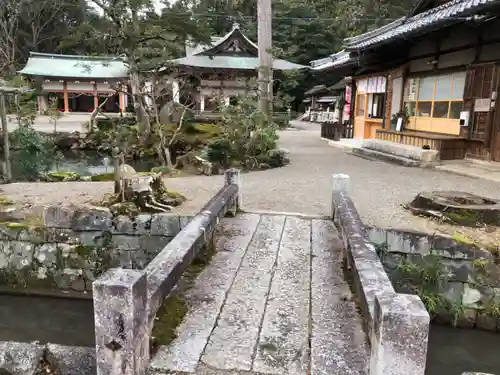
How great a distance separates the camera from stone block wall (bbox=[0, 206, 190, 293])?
6.25 metres

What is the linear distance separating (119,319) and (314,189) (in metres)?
6.31

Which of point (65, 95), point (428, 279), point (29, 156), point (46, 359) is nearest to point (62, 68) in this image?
point (65, 95)

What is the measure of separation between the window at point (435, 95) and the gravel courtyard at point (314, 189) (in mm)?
2066

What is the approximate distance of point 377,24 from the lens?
85.0 ft

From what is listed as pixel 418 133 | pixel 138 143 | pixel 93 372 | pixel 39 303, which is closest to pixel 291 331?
pixel 93 372

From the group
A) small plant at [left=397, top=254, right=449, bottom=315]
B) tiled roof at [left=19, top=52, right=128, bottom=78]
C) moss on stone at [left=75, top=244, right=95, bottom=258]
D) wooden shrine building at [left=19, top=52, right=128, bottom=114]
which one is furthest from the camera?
wooden shrine building at [left=19, top=52, right=128, bottom=114]

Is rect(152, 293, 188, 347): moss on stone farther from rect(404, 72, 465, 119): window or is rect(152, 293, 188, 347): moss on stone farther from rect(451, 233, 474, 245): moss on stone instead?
rect(404, 72, 465, 119): window

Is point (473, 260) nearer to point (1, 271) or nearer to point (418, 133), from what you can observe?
point (1, 271)

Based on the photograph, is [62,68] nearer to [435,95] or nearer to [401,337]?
[435,95]

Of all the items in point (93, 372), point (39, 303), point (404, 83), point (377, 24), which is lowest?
point (39, 303)

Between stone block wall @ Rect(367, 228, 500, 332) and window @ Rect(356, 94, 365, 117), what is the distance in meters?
12.5

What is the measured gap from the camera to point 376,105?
15750mm

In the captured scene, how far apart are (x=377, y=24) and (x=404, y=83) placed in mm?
14551

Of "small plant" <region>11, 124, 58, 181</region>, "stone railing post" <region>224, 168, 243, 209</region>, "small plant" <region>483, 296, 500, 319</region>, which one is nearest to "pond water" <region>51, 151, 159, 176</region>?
"small plant" <region>11, 124, 58, 181</region>
